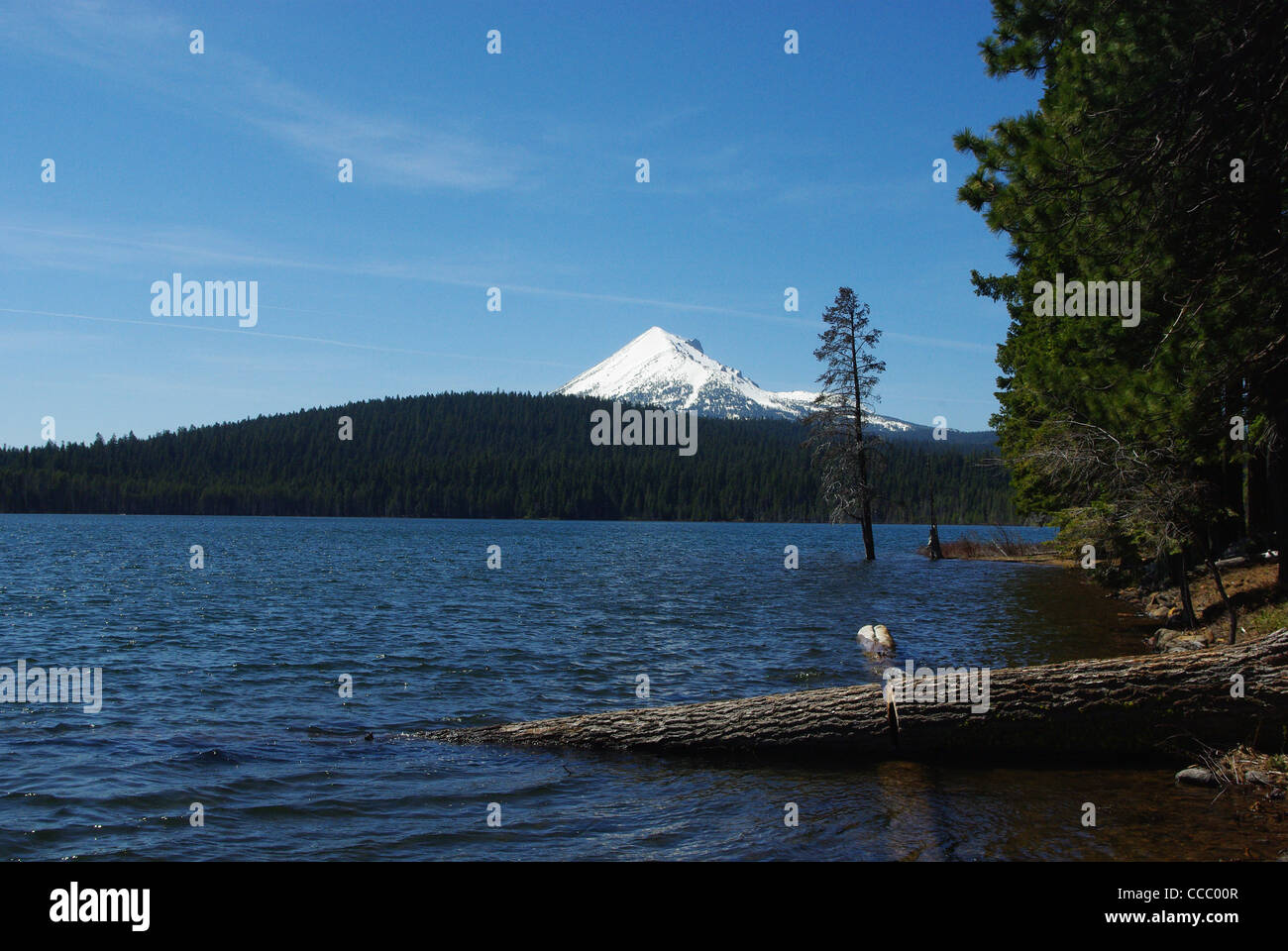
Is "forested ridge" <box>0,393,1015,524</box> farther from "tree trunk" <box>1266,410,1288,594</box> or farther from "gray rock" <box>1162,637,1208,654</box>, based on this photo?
"tree trunk" <box>1266,410,1288,594</box>

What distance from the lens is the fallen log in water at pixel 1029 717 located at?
886cm

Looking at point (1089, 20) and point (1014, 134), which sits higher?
point (1089, 20)

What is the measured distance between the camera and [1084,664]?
31.8 feet

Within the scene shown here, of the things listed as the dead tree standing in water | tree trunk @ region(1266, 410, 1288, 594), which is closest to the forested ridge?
the dead tree standing in water

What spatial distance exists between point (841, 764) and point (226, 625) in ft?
61.4

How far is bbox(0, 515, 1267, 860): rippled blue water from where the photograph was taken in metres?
7.76

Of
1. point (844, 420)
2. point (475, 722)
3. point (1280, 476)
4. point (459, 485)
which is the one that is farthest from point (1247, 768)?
point (459, 485)

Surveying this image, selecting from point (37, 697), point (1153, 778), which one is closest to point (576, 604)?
point (37, 697)

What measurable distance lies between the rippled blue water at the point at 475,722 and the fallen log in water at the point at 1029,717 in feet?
1.36

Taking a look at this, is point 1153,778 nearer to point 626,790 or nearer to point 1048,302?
point 626,790

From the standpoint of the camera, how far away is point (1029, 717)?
9484 mm

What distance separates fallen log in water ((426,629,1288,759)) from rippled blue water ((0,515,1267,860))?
0.42m

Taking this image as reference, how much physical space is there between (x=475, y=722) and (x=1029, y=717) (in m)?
7.47
